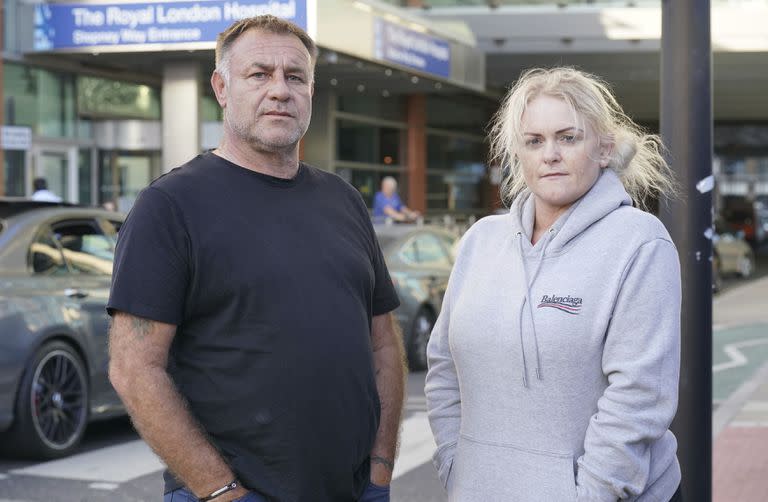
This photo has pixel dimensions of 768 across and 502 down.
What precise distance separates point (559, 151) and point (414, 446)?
217 inches

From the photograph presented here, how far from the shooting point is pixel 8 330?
7387mm

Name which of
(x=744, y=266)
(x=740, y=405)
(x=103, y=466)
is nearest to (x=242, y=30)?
(x=103, y=466)

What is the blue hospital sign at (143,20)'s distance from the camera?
18094 mm

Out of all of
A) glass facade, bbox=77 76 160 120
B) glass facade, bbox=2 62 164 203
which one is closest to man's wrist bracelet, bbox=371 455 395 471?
glass facade, bbox=2 62 164 203

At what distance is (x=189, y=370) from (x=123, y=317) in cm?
21

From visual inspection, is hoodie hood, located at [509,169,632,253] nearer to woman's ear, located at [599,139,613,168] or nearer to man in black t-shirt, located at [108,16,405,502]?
woman's ear, located at [599,139,613,168]

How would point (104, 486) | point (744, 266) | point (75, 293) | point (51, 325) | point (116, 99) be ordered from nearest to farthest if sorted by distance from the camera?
point (104, 486) → point (51, 325) → point (75, 293) → point (116, 99) → point (744, 266)

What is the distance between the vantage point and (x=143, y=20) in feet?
Result: 61.4

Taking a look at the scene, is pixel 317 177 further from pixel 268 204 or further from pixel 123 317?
pixel 123 317

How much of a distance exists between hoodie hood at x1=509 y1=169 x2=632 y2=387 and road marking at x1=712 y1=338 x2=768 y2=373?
8.92m

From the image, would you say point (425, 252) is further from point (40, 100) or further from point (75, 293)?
point (40, 100)

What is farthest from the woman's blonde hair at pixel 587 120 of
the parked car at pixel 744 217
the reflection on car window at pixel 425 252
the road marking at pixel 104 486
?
the parked car at pixel 744 217

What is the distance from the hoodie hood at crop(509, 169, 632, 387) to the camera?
2895 millimetres

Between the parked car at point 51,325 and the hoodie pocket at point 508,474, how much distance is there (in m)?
4.96
